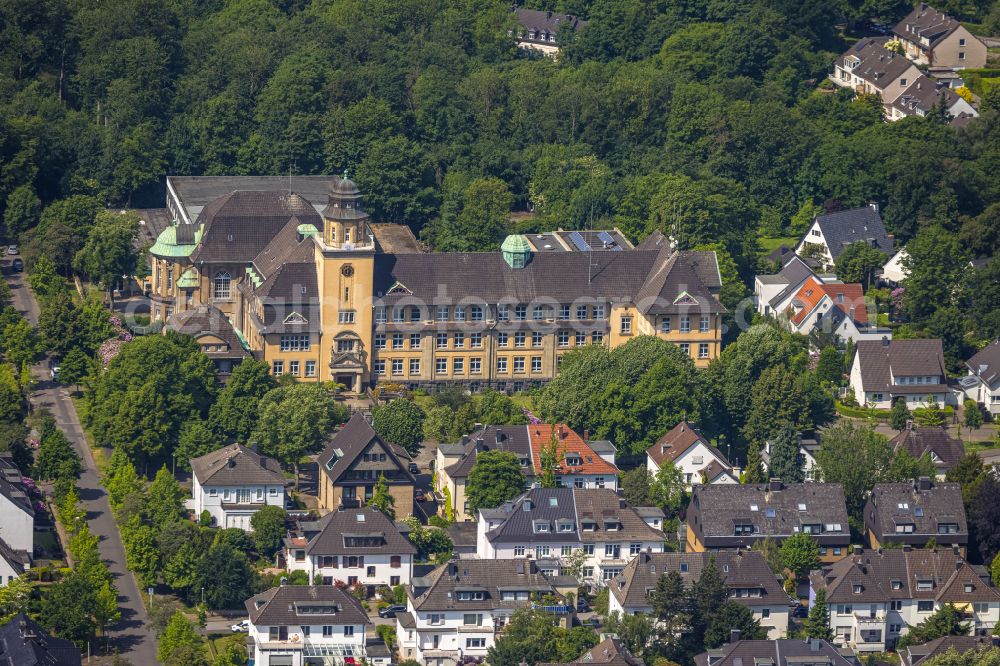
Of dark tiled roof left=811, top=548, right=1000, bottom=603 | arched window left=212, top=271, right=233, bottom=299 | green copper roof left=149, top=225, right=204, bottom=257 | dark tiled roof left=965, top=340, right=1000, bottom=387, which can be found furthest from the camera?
green copper roof left=149, top=225, right=204, bottom=257

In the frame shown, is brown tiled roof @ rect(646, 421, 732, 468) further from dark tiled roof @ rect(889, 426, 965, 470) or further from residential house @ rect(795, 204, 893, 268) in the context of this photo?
residential house @ rect(795, 204, 893, 268)

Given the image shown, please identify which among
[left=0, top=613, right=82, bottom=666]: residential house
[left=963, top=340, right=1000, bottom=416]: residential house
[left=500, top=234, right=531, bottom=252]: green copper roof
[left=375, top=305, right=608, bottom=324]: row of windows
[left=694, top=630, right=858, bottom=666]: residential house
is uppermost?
[left=500, top=234, right=531, bottom=252]: green copper roof

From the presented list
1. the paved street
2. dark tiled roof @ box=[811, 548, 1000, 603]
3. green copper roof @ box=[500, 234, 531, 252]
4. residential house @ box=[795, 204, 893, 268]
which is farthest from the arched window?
dark tiled roof @ box=[811, 548, 1000, 603]

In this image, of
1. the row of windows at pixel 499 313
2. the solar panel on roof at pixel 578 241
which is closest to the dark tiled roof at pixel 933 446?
the row of windows at pixel 499 313

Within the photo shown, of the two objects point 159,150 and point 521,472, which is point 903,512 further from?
point 159,150

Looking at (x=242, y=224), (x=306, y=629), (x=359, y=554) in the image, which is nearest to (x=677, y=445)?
(x=359, y=554)

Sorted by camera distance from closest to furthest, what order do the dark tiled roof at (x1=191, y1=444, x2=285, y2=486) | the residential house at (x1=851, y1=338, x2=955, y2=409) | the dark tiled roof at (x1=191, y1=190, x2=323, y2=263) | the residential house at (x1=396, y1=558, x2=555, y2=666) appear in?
the residential house at (x1=396, y1=558, x2=555, y2=666)
the dark tiled roof at (x1=191, y1=444, x2=285, y2=486)
the residential house at (x1=851, y1=338, x2=955, y2=409)
the dark tiled roof at (x1=191, y1=190, x2=323, y2=263)

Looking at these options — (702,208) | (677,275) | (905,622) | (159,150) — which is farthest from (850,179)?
(905,622)
